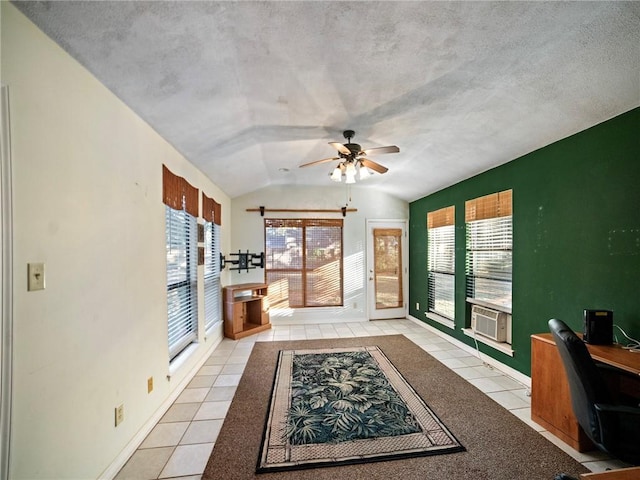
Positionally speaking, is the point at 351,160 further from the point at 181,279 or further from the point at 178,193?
the point at 181,279

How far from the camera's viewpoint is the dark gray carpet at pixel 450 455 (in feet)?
5.98

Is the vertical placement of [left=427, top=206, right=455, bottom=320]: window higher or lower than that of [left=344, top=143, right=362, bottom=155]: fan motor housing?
lower

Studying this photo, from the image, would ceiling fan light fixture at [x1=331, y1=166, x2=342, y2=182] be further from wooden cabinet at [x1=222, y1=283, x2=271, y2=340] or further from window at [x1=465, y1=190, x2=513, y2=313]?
wooden cabinet at [x1=222, y1=283, x2=271, y2=340]

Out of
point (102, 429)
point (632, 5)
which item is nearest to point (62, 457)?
point (102, 429)

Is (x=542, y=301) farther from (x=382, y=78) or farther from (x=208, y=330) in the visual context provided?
(x=208, y=330)

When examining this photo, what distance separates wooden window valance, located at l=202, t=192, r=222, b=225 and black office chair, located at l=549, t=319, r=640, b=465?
367 cm

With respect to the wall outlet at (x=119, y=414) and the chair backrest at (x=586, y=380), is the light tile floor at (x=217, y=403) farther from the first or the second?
the chair backrest at (x=586, y=380)

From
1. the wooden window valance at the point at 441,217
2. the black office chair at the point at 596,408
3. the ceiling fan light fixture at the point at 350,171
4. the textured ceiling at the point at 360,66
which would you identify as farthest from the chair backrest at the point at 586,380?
the wooden window valance at the point at 441,217

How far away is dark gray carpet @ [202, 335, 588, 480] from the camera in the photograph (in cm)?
182

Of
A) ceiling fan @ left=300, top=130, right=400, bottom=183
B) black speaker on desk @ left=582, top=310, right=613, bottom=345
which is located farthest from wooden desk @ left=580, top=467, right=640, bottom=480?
ceiling fan @ left=300, top=130, right=400, bottom=183

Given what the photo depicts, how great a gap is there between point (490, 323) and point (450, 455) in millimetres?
1996

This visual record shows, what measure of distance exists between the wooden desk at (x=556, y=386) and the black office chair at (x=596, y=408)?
34cm

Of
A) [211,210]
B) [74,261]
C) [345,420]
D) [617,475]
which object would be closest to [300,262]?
[211,210]

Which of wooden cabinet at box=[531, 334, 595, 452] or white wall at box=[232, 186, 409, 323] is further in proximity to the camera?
white wall at box=[232, 186, 409, 323]
